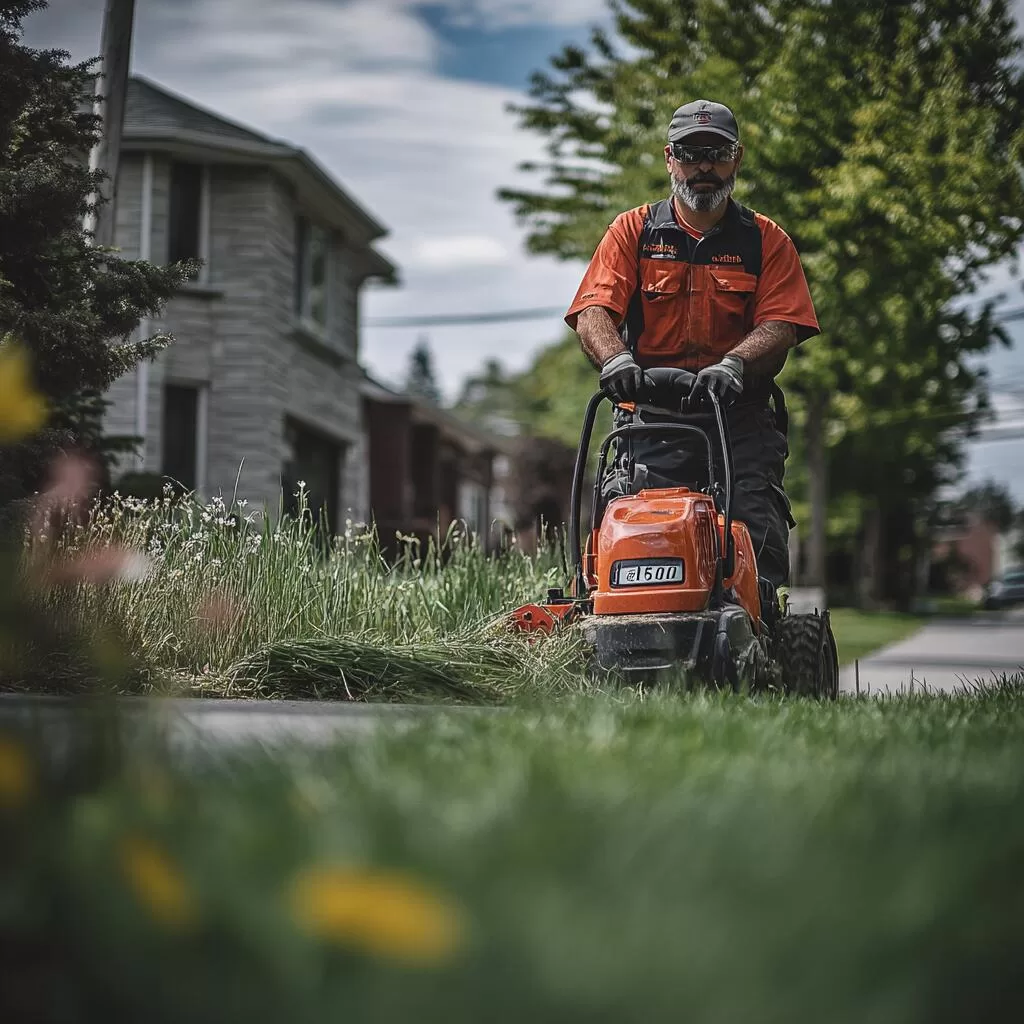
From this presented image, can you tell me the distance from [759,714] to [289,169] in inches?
634

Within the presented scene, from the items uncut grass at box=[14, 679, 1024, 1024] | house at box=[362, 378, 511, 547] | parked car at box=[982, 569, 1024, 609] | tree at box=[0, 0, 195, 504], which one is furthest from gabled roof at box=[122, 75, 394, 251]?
parked car at box=[982, 569, 1024, 609]

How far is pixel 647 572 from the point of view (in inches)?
189

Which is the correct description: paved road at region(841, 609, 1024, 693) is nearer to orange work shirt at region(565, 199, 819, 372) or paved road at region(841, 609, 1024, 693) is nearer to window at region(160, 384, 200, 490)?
orange work shirt at region(565, 199, 819, 372)

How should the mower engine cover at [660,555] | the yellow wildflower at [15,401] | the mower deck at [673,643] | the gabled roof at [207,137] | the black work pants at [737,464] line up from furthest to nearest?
the gabled roof at [207,137]
the black work pants at [737,464]
the mower engine cover at [660,555]
the mower deck at [673,643]
the yellow wildflower at [15,401]

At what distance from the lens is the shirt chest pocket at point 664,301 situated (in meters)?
5.37

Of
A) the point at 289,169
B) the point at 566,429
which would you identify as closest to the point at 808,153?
the point at 289,169

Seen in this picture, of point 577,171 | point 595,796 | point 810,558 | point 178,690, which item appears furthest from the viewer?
point 810,558

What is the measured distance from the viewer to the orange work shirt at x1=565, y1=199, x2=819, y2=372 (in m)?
5.35

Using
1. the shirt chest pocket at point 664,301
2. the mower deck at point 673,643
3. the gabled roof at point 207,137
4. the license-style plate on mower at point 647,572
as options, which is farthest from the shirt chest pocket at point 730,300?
the gabled roof at point 207,137

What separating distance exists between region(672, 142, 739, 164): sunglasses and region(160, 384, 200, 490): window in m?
13.8

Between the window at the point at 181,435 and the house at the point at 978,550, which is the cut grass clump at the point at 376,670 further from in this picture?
the house at the point at 978,550

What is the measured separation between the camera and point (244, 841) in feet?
5.48

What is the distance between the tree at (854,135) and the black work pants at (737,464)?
712 centimetres

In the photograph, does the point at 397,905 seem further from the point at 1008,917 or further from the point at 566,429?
the point at 566,429
